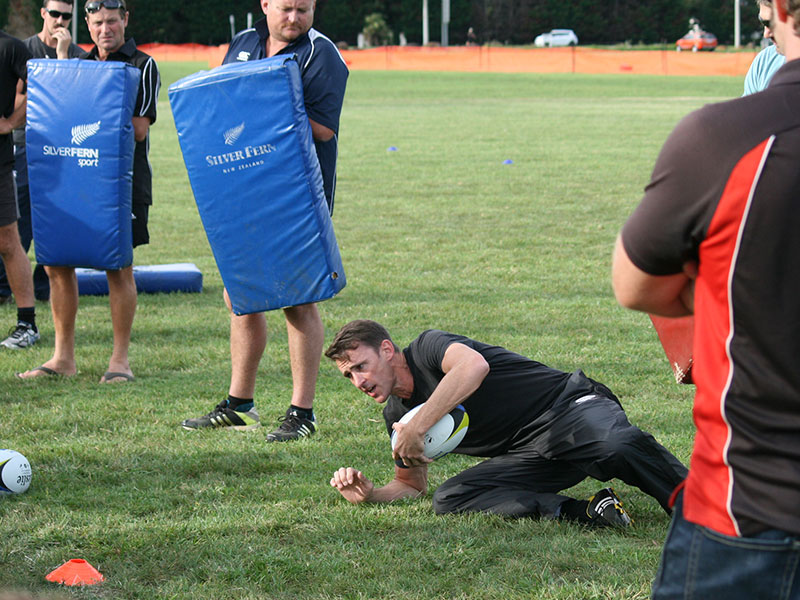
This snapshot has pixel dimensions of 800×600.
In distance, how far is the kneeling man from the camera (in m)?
4.02

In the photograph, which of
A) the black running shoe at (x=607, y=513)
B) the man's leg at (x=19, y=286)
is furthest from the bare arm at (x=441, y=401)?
the man's leg at (x=19, y=286)

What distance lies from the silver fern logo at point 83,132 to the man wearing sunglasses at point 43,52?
0.84 m

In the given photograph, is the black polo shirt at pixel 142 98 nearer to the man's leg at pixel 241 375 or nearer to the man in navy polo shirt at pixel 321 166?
the man in navy polo shirt at pixel 321 166

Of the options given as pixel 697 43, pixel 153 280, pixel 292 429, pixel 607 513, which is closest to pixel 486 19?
pixel 697 43

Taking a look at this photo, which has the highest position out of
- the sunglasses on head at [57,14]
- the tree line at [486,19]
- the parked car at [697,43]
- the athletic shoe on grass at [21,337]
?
the tree line at [486,19]

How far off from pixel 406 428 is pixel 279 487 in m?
0.91

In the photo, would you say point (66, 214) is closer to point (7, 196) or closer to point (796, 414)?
point (7, 196)

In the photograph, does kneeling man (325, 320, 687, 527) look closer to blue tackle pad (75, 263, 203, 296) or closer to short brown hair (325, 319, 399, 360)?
short brown hair (325, 319, 399, 360)

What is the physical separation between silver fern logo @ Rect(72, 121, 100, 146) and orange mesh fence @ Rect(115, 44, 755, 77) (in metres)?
39.9

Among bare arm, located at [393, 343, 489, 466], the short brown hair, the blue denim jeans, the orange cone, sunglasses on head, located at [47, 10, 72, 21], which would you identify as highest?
sunglasses on head, located at [47, 10, 72, 21]

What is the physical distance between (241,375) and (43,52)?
3317 mm

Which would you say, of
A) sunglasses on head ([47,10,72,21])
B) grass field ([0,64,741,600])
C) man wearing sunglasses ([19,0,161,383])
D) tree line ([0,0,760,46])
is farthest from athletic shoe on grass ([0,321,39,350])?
tree line ([0,0,760,46])

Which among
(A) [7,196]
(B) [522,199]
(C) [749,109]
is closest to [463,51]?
(B) [522,199]

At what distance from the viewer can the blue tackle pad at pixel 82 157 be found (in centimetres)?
592
